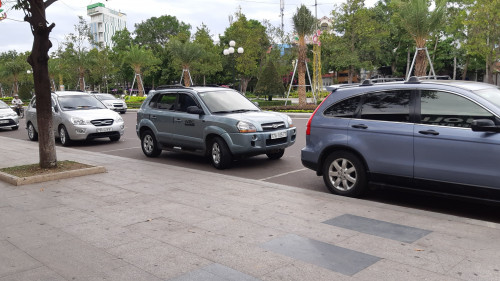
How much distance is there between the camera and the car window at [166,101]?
10680 mm

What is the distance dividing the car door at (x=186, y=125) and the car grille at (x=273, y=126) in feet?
4.66

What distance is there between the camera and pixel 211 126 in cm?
938

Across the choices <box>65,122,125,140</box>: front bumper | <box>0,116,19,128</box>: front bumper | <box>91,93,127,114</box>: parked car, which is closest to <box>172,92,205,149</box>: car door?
<box>65,122,125,140</box>: front bumper

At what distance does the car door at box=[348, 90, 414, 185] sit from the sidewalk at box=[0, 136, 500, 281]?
1.78 ft

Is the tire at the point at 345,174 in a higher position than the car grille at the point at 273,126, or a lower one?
lower

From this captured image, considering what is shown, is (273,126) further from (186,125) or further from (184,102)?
(184,102)

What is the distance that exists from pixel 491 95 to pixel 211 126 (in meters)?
5.44

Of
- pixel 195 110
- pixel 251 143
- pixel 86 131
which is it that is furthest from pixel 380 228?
pixel 86 131

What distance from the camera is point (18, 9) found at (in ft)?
27.9

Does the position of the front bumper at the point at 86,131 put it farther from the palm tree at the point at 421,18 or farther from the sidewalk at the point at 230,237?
the palm tree at the point at 421,18

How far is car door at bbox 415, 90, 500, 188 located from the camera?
5211 mm

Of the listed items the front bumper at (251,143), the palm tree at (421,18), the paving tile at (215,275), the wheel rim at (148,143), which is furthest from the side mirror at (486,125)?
the palm tree at (421,18)

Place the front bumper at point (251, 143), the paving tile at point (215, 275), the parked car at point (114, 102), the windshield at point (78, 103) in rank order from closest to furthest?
1. the paving tile at point (215, 275)
2. the front bumper at point (251, 143)
3. the windshield at point (78, 103)
4. the parked car at point (114, 102)

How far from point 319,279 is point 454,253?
147 cm
